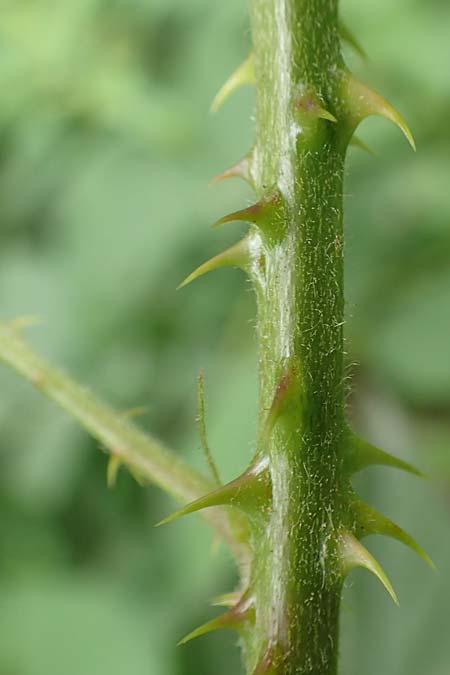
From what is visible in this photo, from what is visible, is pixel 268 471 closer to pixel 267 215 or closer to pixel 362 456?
pixel 362 456

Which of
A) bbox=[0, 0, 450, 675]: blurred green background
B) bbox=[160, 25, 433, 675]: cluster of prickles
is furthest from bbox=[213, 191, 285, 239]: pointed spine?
bbox=[0, 0, 450, 675]: blurred green background

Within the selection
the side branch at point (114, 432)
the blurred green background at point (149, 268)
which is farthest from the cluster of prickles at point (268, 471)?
the blurred green background at point (149, 268)

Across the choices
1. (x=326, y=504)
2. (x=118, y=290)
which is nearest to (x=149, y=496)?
(x=118, y=290)

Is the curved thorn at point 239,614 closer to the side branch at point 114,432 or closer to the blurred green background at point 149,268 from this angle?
the side branch at point 114,432

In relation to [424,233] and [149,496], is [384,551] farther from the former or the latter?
[424,233]

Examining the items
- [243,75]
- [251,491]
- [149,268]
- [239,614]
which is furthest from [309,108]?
[149,268]

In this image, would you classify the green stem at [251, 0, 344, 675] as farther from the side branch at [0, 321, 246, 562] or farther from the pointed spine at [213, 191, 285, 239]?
the side branch at [0, 321, 246, 562]
